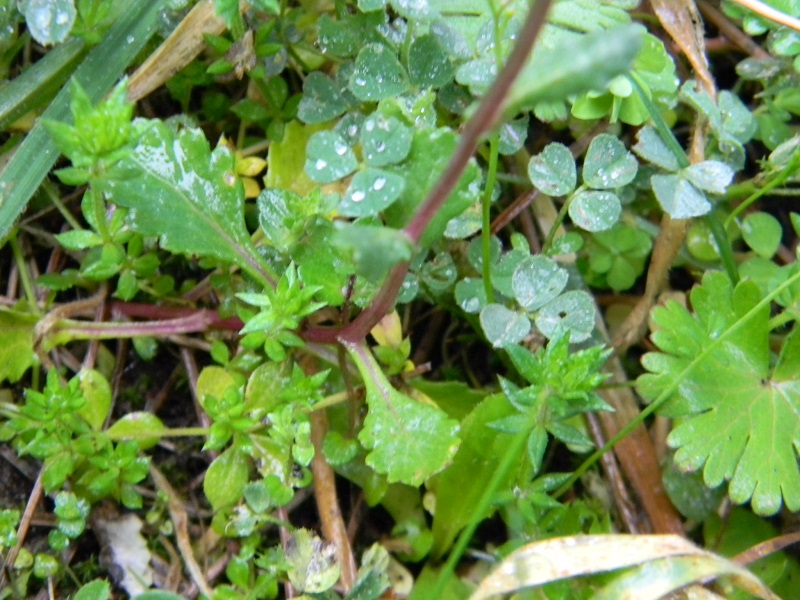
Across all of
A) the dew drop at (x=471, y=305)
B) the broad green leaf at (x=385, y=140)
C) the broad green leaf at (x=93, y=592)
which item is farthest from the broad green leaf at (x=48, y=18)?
the broad green leaf at (x=93, y=592)

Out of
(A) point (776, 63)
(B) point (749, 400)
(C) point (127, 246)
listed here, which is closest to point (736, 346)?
(B) point (749, 400)

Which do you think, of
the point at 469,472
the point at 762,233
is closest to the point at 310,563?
the point at 469,472

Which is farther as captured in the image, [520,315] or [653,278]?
[653,278]

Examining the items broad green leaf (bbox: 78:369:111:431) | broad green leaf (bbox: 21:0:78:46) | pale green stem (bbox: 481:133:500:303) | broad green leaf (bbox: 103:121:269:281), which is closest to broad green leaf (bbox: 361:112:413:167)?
pale green stem (bbox: 481:133:500:303)

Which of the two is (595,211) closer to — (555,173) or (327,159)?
(555,173)

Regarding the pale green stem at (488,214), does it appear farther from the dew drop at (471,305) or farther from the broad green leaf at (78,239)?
the broad green leaf at (78,239)

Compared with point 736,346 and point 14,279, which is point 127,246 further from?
Result: point 736,346
